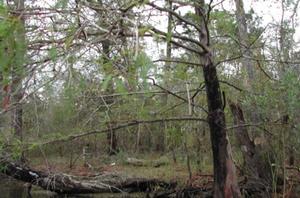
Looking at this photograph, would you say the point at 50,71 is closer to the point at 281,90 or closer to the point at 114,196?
the point at 281,90

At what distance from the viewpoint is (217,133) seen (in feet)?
25.8

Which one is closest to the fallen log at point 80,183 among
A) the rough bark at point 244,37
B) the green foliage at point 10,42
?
the rough bark at point 244,37

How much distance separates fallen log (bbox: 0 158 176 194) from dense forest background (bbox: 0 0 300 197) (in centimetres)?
79

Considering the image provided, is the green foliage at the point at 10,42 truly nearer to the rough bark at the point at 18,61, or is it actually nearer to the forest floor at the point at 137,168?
the rough bark at the point at 18,61

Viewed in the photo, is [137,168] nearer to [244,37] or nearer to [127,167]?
[127,167]

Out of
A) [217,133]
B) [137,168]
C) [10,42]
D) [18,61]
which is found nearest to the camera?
[10,42]

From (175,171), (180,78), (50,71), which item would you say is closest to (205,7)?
(180,78)

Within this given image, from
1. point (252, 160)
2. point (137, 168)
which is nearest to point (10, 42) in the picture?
point (252, 160)

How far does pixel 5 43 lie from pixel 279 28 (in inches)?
268

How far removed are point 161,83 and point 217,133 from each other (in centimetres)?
135

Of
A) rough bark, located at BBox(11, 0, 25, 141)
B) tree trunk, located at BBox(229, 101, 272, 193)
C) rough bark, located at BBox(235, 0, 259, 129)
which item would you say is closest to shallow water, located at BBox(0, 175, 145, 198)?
tree trunk, located at BBox(229, 101, 272, 193)

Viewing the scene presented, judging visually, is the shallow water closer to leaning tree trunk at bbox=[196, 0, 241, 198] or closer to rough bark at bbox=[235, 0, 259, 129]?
leaning tree trunk at bbox=[196, 0, 241, 198]

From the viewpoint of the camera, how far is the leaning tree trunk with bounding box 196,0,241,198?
7586 millimetres

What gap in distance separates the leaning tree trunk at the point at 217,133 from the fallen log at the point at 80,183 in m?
2.71
